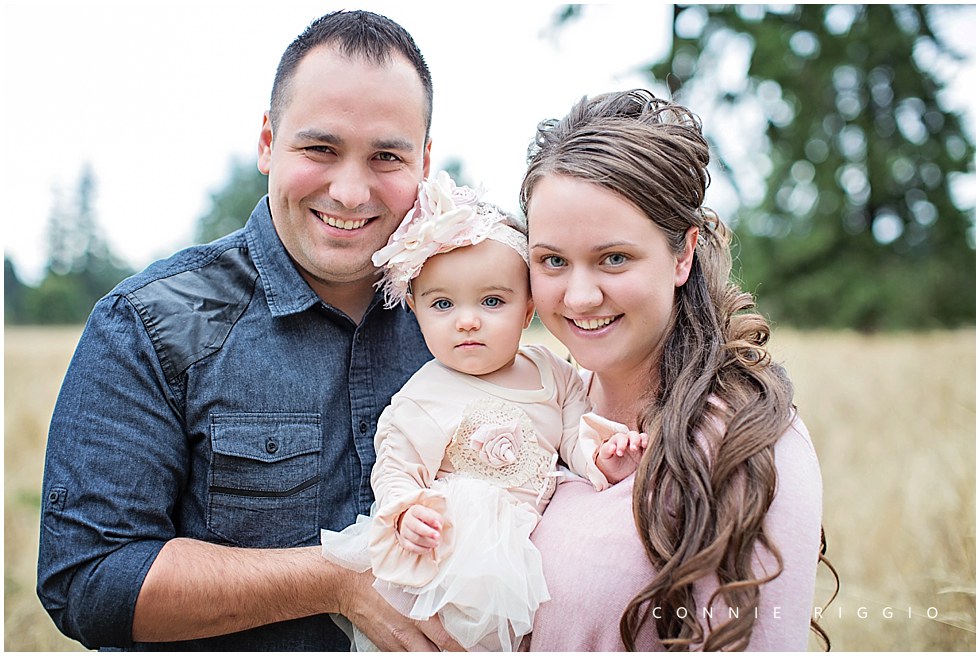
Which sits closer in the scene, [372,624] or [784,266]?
[372,624]

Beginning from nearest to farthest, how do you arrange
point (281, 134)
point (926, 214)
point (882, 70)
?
point (281, 134), point (882, 70), point (926, 214)

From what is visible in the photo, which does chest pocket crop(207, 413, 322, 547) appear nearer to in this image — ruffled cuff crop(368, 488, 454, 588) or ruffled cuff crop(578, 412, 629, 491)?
ruffled cuff crop(368, 488, 454, 588)

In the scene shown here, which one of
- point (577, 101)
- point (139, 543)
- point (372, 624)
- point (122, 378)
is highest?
point (577, 101)

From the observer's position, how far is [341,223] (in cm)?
274

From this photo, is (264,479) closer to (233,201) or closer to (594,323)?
(594,323)

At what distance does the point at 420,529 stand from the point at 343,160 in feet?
3.96

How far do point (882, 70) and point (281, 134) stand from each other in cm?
1412

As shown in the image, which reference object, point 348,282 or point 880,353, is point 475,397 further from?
point 880,353

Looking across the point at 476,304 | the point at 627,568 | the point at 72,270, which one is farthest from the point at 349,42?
the point at 72,270

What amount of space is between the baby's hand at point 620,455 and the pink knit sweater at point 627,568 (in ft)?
0.13

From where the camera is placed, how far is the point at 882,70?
563 inches

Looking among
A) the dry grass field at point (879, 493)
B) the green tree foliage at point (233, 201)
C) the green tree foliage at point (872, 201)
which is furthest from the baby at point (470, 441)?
the green tree foliage at point (233, 201)

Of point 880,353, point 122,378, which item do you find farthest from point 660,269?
point 880,353

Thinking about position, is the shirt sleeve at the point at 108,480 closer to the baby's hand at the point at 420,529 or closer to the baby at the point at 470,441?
the baby at the point at 470,441
